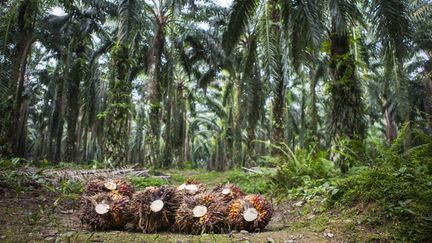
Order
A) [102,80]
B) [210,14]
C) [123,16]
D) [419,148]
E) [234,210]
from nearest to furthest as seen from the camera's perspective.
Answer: [234,210] < [419,148] < [123,16] < [210,14] < [102,80]

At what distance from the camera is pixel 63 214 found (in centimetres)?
508

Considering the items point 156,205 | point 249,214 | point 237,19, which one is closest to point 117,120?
point 237,19

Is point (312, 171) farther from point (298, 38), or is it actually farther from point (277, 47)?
point (277, 47)

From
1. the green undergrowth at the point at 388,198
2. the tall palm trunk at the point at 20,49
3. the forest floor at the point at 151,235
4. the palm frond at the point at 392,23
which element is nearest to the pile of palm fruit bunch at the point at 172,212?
the forest floor at the point at 151,235

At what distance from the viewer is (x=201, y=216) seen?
13.4ft

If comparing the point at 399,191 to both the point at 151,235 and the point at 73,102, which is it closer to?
the point at 151,235

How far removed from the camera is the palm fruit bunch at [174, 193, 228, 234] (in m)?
4.07

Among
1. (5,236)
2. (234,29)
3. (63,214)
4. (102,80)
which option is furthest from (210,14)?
(5,236)

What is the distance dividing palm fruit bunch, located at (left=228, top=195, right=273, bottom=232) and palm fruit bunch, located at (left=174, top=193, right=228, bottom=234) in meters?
0.11

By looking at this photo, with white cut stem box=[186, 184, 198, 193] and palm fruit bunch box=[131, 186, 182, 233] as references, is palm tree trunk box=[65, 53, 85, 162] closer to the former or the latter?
white cut stem box=[186, 184, 198, 193]

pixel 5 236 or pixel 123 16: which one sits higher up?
pixel 123 16

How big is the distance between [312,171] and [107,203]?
3.87 metres

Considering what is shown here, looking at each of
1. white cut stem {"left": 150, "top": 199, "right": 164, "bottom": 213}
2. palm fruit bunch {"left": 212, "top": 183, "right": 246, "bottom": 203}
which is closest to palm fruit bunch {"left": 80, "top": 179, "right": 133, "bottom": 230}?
white cut stem {"left": 150, "top": 199, "right": 164, "bottom": 213}

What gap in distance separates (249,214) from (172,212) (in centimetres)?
94
